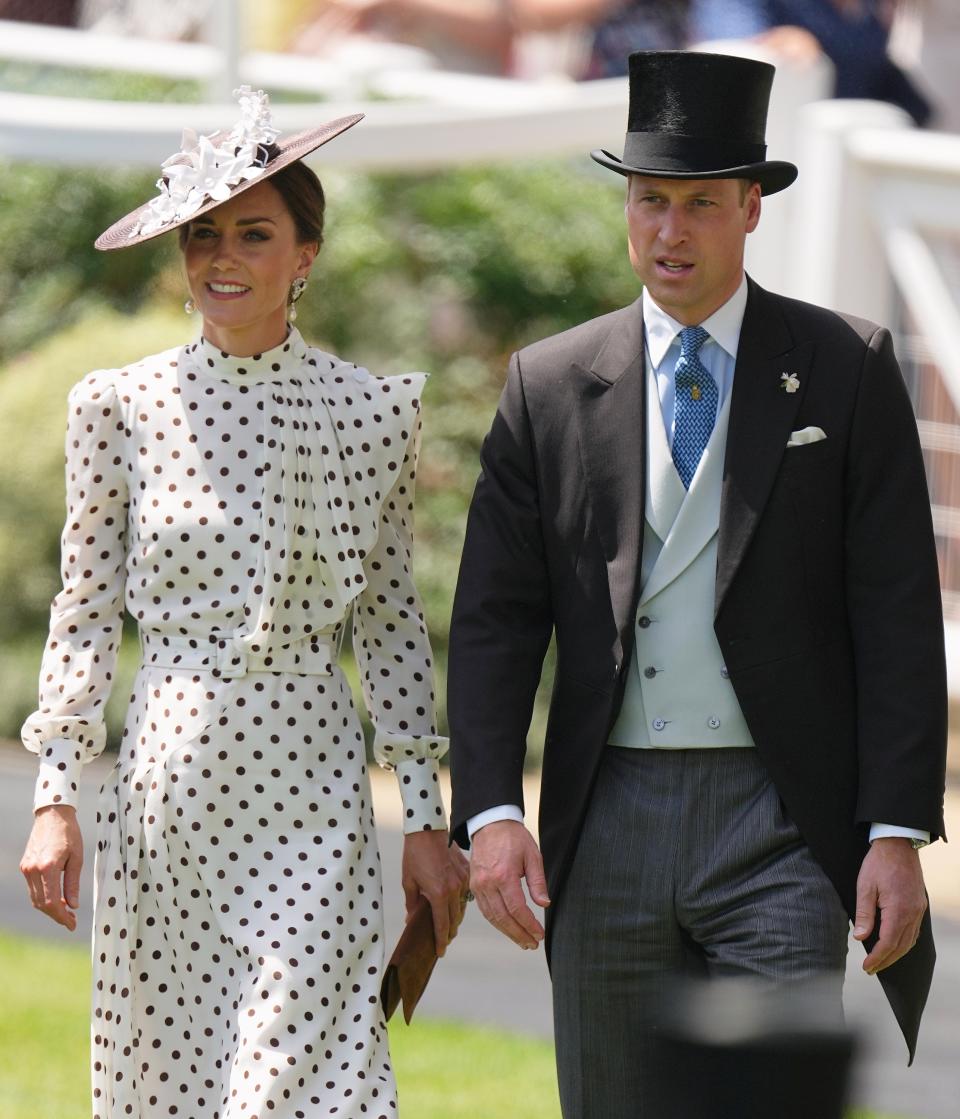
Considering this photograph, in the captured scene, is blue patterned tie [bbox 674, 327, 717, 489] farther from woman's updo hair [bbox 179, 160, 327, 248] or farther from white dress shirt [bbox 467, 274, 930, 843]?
woman's updo hair [bbox 179, 160, 327, 248]

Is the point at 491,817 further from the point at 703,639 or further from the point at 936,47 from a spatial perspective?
the point at 936,47

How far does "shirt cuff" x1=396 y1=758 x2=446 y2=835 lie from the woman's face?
795mm

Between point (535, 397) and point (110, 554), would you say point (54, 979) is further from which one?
point (535, 397)

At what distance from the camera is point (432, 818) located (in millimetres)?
4055

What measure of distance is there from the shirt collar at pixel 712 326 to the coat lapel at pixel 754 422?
0.02 metres

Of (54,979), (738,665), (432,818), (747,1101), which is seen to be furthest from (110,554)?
(54,979)

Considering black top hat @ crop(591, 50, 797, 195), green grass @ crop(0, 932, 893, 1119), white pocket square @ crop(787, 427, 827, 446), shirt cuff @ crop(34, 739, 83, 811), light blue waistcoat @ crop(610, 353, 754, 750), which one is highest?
black top hat @ crop(591, 50, 797, 195)

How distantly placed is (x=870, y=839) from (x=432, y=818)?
81 cm

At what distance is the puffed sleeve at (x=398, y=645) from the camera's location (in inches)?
161

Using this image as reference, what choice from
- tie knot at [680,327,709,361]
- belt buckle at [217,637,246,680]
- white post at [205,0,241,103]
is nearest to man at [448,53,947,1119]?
tie knot at [680,327,709,361]

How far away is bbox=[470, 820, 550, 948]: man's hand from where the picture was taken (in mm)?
3629

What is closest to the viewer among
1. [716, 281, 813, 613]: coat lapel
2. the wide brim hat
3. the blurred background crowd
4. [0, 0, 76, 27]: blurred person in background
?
[716, 281, 813, 613]: coat lapel

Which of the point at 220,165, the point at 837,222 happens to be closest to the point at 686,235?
the point at 220,165

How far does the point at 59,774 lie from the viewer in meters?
3.96
